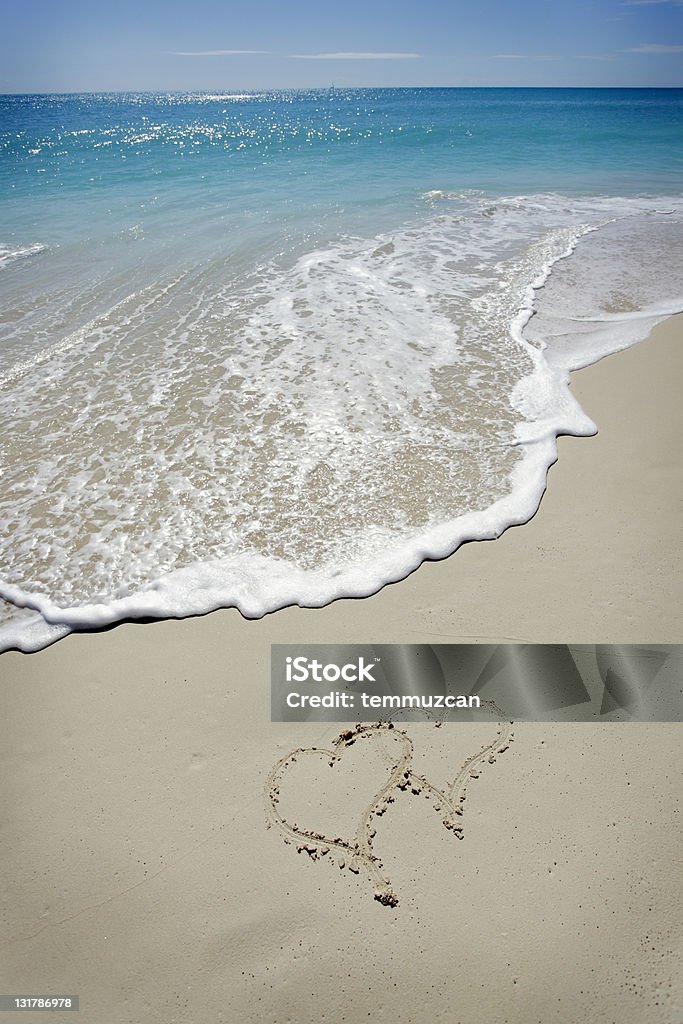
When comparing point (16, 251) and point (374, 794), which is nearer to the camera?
point (374, 794)

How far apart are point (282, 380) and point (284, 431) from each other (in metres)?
0.99

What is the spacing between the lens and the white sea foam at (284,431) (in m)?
3.58

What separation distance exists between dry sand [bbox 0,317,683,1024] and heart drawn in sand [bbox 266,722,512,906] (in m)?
0.03

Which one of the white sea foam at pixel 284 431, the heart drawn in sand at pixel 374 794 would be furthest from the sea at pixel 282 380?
the heart drawn in sand at pixel 374 794

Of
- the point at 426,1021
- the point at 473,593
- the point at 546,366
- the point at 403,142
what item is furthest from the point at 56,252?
the point at 403,142

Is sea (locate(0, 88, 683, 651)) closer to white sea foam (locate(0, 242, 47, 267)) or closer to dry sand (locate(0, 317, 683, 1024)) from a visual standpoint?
white sea foam (locate(0, 242, 47, 267))

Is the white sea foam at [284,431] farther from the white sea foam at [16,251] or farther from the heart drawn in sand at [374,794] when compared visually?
the white sea foam at [16,251]

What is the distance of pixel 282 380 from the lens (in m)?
5.63

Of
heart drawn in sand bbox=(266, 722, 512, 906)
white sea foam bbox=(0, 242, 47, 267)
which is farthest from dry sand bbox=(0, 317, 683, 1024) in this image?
white sea foam bbox=(0, 242, 47, 267)

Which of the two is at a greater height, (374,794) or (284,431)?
(284,431)

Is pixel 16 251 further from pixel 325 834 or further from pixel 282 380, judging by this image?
pixel 325 834

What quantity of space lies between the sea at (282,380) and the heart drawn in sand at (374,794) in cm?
87

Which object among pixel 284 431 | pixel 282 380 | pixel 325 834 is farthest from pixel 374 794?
pixel 282 380

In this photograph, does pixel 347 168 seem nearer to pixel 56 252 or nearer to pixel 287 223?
pixel 287 223
